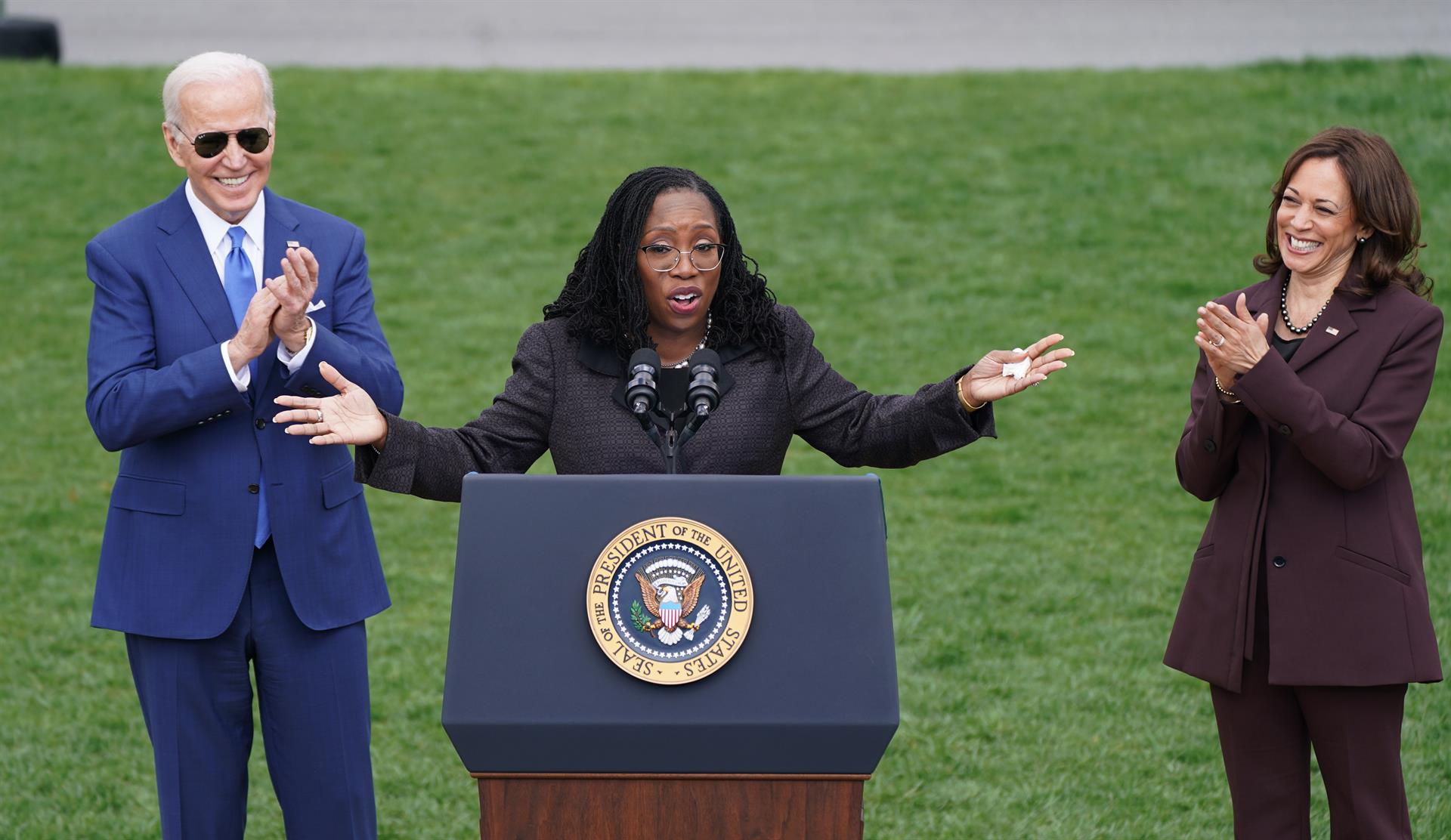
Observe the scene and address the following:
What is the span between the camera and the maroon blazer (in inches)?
147

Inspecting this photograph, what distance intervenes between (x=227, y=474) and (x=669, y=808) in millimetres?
1372

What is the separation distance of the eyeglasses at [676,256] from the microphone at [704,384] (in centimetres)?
20

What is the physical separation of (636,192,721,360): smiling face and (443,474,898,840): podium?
623mm

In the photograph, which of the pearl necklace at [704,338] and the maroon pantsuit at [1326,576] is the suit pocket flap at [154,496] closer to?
the pearl necklace at [704,338]

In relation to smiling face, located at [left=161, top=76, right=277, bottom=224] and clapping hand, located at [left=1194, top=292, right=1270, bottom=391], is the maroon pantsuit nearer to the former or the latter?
clapping hand, located at [left=1194, top=292, right=1270, bottom=391]

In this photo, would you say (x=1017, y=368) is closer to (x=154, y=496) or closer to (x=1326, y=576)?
(x=1326, y=576)

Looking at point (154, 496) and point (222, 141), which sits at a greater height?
point (222, 141)

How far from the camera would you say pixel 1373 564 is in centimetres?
378

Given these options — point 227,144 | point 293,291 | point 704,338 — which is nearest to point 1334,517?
point 704,338

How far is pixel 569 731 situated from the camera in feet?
9.53

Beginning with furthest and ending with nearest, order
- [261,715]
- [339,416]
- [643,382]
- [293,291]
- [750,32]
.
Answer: [750,32] < [261,715] < [293,291] < [339,416] < [643,382]

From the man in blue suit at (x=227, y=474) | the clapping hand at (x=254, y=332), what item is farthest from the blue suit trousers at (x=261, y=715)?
the clapping hand at (x=254, y=332)

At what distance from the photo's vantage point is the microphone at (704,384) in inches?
129

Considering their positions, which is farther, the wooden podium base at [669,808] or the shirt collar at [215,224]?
the shirt collar at [215,224]
